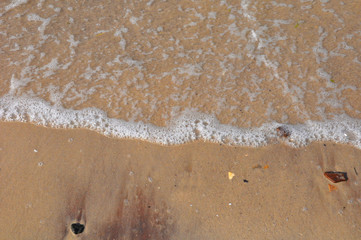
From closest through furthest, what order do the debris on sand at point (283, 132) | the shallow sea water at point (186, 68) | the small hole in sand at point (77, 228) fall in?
the small hole in sand at point (77, 228) → the debris on sand at point (283, 132) → the shallow sea water at point (186, 68)

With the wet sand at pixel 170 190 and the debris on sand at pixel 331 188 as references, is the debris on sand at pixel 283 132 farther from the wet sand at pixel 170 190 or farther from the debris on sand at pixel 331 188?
the debris on sand at pixel 331 188

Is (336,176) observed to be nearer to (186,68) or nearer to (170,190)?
(170,190)

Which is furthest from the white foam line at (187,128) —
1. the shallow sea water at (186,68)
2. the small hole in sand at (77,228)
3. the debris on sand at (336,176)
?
the small hole in sand at (77,228)

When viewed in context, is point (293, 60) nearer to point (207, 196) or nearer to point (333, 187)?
point (333, 187)

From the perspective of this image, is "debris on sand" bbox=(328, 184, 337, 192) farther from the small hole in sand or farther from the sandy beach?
the small hole in sand

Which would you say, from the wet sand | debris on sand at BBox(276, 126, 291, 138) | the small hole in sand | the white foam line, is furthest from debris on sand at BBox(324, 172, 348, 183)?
the small hole in sand

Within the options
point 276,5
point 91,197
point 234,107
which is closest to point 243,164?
point 234,107
